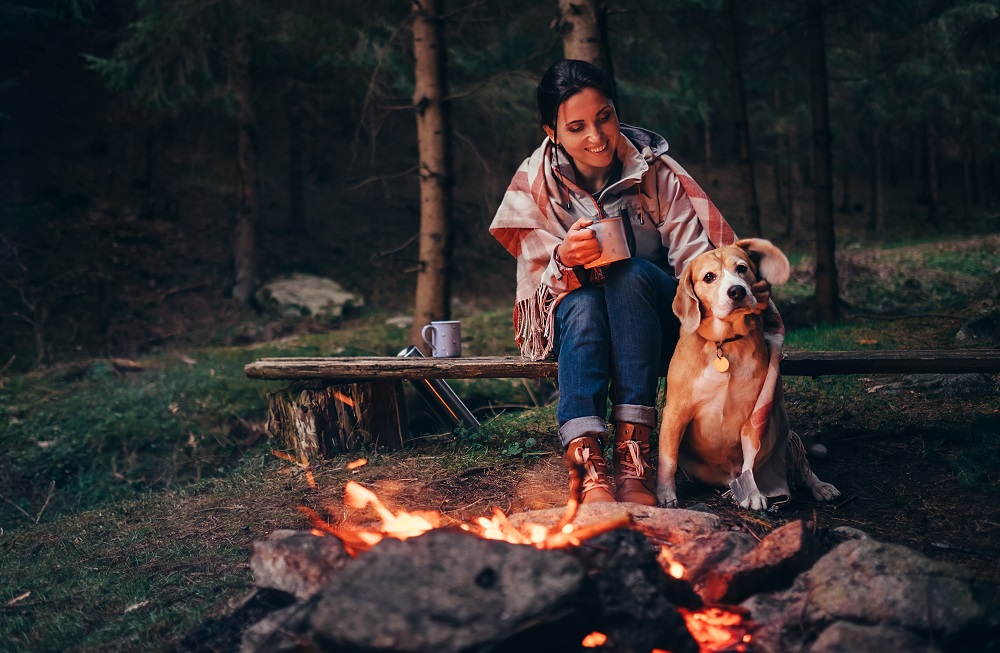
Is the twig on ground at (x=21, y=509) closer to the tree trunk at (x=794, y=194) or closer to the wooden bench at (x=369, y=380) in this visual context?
the wooden bench at (x=369, y=380)

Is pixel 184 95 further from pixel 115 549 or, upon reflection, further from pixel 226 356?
pixel 115 549

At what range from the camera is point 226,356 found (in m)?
9.03

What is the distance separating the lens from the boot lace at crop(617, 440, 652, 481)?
10.2ft

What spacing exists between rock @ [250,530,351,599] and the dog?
1.46 metres

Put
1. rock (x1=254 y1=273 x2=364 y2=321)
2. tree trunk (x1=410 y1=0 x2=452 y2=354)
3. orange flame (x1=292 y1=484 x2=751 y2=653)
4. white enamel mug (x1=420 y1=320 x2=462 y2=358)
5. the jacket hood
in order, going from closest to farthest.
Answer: orange flame (x1=292 y1=484 x2=751 y2=653)
the jacket hood
white enamel mug (x1=420 y1=320 x2=462 y2=358)
tree trunk (x1=410 y1=0 x2=452 y2=354)
rock (x1=254 y1=273 x2=364 y2=321)

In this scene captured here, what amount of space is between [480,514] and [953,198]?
29.7m

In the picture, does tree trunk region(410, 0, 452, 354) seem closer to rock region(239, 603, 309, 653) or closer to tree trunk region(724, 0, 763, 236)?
rock region(239, 603, 309, 653)

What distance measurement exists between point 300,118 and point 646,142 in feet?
41.9

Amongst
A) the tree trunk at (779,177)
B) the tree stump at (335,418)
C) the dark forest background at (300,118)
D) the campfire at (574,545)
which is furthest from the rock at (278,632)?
the tree trunk at (779,177)

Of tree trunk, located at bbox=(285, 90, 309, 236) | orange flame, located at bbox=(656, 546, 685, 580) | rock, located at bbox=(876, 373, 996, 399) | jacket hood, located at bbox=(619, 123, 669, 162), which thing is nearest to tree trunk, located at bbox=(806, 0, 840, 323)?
rock, located at bbox=(876, 373, 996, 399)

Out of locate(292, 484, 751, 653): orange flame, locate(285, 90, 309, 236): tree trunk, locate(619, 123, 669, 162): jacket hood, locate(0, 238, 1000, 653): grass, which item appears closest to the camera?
locate(292, 484, 751, 653): orange flame

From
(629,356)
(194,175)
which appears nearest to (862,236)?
(194,175)

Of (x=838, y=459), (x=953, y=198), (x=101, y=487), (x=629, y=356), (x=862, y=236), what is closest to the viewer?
(x=629, y=356)

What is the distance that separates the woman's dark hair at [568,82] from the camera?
338cm
